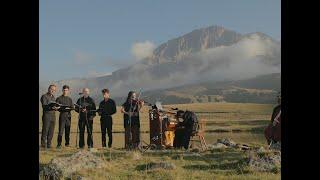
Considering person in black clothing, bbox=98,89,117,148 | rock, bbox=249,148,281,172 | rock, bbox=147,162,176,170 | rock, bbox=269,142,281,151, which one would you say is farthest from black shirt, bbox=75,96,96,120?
rock, bbox=249,148,281,172

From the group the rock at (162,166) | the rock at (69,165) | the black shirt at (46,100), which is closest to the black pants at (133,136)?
the black shirt at (46,100)

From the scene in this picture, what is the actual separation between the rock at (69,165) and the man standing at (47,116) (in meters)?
→ 4.82

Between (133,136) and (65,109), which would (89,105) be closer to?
(65,109)

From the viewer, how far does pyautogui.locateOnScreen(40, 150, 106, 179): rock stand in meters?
12.3

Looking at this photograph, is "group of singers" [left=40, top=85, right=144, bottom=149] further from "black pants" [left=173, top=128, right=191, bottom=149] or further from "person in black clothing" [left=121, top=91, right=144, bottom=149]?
"black pants" [left=173, top=128, right=191, bottom=149]

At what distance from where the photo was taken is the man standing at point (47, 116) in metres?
18.0

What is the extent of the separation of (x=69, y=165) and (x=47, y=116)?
6.00m

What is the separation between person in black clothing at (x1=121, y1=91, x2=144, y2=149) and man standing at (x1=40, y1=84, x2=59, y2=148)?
237cm

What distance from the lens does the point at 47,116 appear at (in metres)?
18.4
